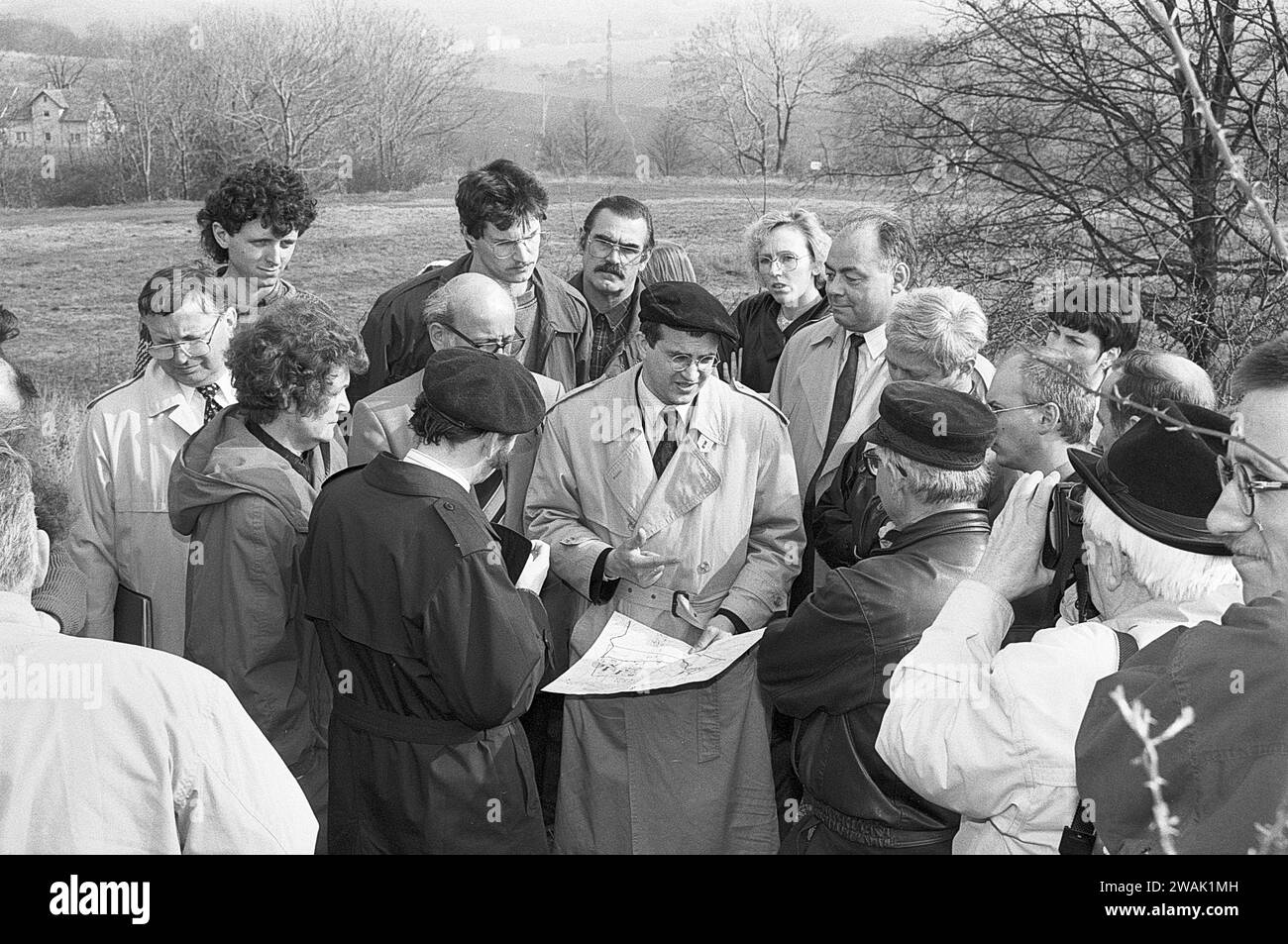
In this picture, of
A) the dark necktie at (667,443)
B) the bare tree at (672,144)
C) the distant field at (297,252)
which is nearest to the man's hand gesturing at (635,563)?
the dark necktie at (667,443)

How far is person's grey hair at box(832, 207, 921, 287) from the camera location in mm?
4461

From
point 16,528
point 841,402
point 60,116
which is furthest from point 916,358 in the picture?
point 60,116

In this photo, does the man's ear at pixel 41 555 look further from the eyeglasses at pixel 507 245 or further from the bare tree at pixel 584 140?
the bare tree at pixel 584 140

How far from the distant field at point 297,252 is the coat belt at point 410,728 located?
245 inches

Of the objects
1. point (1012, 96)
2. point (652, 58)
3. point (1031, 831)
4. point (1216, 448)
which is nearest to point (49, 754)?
point (1031, 831)

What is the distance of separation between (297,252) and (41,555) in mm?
8273

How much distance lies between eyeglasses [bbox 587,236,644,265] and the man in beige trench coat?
1000 millimetres

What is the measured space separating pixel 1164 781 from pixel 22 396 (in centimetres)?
362

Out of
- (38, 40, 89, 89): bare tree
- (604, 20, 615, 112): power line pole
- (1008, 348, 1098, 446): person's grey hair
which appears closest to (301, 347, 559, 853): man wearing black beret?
(1008, 348, 1098, 446): person's grey hair

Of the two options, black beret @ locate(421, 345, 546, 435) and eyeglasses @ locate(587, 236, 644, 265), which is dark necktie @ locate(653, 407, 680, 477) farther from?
eyeglasses @ locate(587, 236, 644, 265)

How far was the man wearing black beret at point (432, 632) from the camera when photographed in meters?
2.93

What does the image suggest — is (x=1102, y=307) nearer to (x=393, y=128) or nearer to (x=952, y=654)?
(x=952, y=654)

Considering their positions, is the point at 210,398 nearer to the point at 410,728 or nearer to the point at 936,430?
the point at 410,728

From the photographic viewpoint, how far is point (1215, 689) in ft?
5.57
